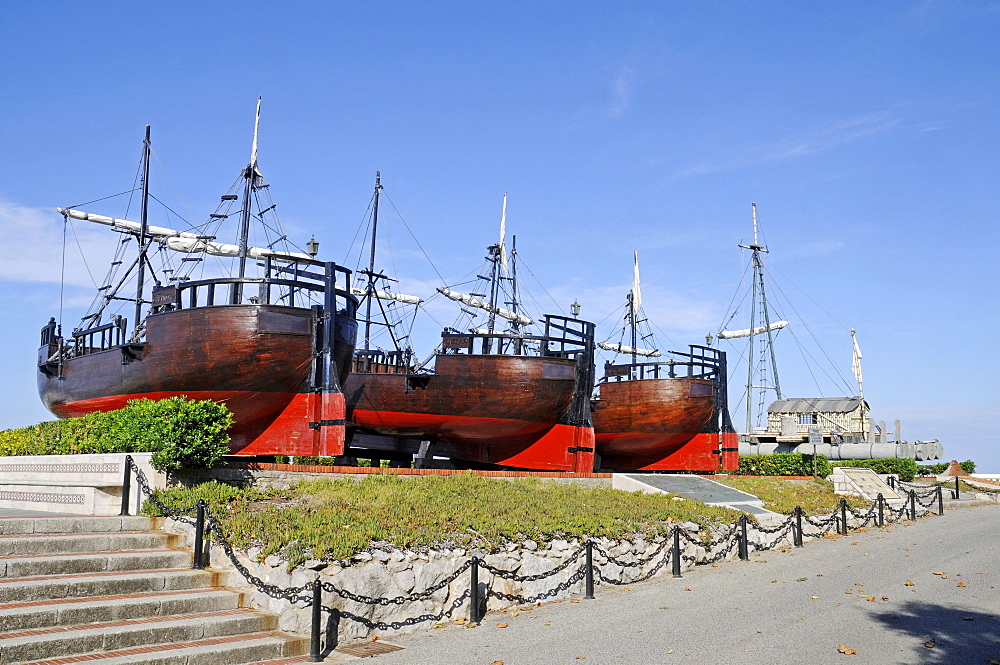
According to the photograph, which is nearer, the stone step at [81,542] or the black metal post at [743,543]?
the stone step at [81,542]

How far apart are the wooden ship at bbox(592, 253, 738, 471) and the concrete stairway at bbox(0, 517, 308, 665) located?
1891 cm

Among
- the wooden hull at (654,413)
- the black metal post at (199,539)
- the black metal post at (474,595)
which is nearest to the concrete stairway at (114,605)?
the black metal post at (199,539)

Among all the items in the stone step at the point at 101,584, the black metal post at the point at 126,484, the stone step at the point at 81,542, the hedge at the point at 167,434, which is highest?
the hedge at the point at 167,434

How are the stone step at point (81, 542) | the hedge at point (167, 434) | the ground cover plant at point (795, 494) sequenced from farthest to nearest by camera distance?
the ground cover plant at point (795, 494) → the hedge at point (167, 434) → the stone step at point (81, 542)

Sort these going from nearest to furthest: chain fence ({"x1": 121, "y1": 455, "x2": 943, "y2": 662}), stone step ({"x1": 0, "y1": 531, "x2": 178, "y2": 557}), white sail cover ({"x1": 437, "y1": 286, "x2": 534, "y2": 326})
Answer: chain fence ({"x1": 121, "y1": 455, "x2": 943, "y2": 662}), stone step ({"x1": 0, "y1": 531, "x2": 178, "y2": 557}), white sail cover ({"x1": 437, "y1": 286, "x2": 534, "y2": 326})

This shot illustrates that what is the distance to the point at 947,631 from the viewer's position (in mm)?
8312

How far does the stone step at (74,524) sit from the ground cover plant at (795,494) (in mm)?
12423

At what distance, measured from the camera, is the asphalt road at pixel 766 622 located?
24.9 feet

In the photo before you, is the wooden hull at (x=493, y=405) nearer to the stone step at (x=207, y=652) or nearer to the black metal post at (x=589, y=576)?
the black metal post at (x=589, y=576)

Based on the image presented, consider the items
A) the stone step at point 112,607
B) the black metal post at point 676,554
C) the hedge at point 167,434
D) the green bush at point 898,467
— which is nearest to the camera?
the stone step at point 112,607

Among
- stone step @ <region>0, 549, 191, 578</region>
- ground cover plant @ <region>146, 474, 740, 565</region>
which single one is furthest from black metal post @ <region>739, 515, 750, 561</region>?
stone step @ <region>0, 549, 191, 578</region>

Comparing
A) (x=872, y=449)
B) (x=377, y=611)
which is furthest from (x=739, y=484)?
(x=872, y=449)

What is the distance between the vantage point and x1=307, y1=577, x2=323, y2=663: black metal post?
7.67 m

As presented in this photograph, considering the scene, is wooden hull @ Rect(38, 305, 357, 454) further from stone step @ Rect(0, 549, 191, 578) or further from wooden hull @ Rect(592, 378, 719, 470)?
wooden hull @ Rect(592, 378, 719, 470)
